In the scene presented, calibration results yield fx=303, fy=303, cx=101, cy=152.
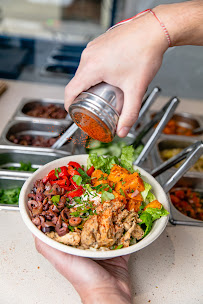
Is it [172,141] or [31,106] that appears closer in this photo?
[172,141]

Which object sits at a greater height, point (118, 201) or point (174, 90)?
point (118, 201)

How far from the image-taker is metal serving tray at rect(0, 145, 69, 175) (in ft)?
5.78

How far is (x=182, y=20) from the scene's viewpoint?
1.08 meters

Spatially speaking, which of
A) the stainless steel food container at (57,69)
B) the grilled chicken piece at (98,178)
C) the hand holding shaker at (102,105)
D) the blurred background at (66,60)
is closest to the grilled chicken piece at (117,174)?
the grilled chicken piece at (98,178)

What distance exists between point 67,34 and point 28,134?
3460 mm

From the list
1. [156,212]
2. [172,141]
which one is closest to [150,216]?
[156,212]

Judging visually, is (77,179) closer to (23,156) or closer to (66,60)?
(23,156)

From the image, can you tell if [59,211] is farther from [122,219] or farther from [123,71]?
[123,71]

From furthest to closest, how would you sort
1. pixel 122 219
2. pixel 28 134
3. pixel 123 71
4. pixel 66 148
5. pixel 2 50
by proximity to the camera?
1. pixel 2 50
2. pixel 28 134
3. pixel 66 148
4. pixel 122 219
5. pixel 123 71

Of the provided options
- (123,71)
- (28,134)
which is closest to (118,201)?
(123,71)

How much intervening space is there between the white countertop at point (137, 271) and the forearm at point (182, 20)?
87 centimetres

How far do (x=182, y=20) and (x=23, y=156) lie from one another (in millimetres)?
1151

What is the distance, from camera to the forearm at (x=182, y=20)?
106 centimetres

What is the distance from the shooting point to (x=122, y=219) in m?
1.16
